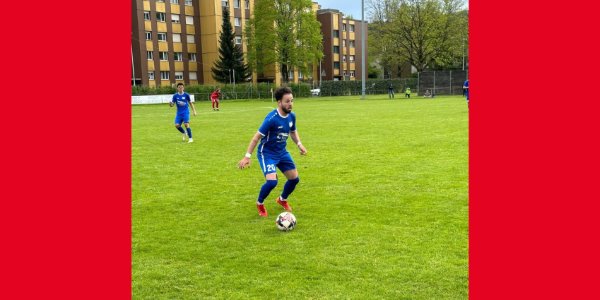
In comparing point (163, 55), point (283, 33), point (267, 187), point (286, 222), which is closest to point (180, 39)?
point (163, 55)

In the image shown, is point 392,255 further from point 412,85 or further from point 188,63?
point 188,63

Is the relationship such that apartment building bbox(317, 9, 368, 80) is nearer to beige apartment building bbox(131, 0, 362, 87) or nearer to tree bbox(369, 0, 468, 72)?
beige apartment building bbox(131, 0, 362, 87)

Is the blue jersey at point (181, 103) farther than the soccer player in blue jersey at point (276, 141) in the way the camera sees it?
Yes

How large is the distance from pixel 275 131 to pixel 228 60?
215 ft

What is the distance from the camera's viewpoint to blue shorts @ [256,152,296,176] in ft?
23.5

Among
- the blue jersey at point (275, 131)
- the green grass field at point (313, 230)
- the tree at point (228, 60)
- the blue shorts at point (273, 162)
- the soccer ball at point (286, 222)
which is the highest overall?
the tree at point (228, 60)

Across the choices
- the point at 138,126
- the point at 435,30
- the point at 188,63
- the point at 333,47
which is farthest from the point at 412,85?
the point at 138,126

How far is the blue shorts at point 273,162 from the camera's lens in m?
7.18

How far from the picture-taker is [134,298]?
447 cm

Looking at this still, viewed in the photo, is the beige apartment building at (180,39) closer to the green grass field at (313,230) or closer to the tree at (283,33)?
the tree at (283,33)

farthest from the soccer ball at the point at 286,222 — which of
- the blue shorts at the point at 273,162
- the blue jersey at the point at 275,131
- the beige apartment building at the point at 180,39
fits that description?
the beige apartment building at the point at 180,39

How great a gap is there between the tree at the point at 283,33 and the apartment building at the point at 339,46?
55.9 feet

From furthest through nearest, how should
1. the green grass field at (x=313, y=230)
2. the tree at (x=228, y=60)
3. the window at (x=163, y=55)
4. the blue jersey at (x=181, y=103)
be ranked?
the tree at (x=228, y=60)
the window at (x=163, y=55)
the blue jersey at (x=181, y=103)
the green grass field at (x=313, y=230)

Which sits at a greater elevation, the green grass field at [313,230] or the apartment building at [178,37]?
the apartment building at [178,37]
